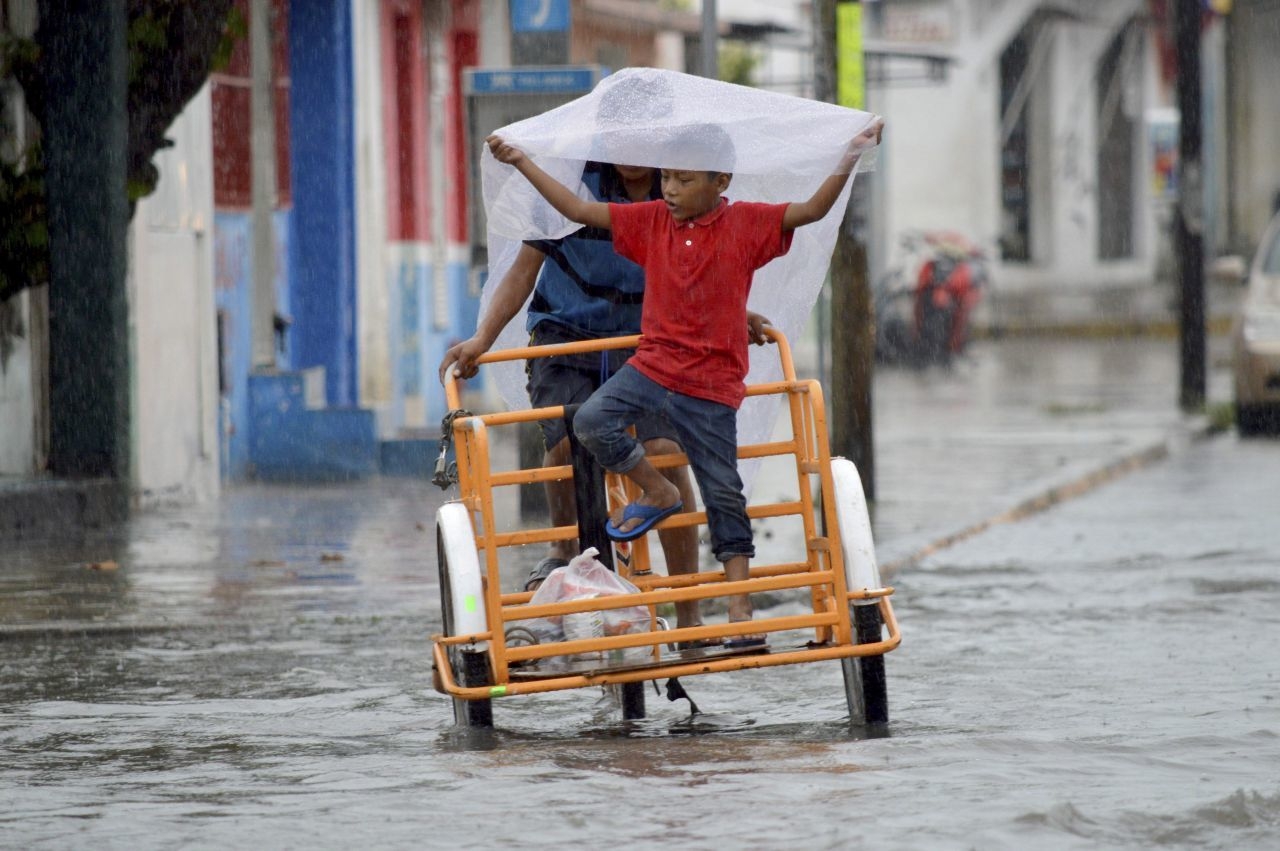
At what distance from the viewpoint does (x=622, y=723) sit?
7.12m

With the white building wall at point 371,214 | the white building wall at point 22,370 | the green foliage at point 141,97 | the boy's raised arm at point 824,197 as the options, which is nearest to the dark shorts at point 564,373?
the boy's raised arm at point 824,197

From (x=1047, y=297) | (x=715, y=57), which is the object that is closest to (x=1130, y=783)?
(x=715, y=57)

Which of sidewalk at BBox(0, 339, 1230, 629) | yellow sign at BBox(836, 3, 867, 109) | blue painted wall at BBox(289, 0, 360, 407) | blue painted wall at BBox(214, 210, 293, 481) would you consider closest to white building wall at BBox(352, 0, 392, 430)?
blue painted wall at BBox(289, 0, 360, 407)

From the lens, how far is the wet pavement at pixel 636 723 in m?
5.50

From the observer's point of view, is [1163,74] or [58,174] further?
[1163,74]

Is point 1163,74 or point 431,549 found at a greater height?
point 1163,74

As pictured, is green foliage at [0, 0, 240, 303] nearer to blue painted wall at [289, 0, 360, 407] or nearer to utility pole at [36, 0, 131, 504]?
utility pole at [36, 0, 131, 504]

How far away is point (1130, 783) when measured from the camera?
19.3 feet

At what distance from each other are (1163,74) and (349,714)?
1599 inches

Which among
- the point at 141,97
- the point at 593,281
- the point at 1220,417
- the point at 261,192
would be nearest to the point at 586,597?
the point at 593,281

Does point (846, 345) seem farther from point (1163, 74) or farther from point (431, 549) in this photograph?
point (1163, 74)

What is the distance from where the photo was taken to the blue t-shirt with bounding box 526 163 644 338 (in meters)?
6.99

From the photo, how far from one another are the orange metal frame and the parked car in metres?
12.8

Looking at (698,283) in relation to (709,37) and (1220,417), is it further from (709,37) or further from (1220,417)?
(1220,417)
